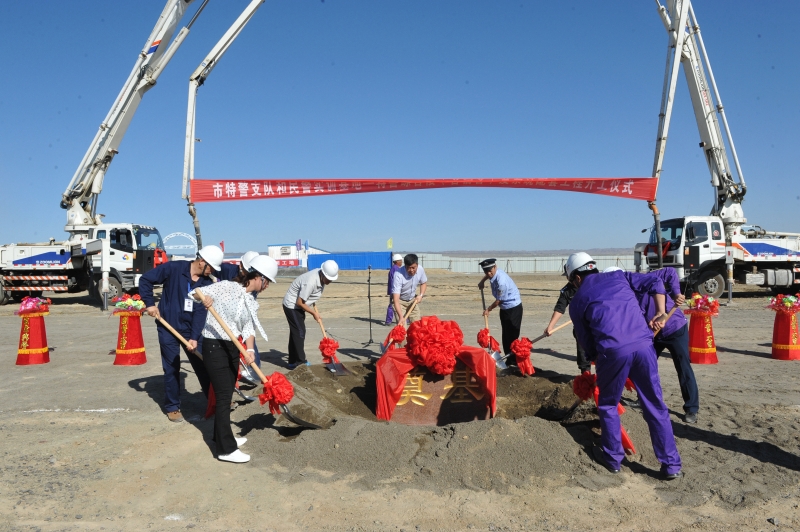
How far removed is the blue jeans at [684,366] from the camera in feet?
17.9

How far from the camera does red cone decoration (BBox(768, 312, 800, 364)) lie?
28.7ft

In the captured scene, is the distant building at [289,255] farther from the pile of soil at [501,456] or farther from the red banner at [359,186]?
the pile of soil at [501,456]

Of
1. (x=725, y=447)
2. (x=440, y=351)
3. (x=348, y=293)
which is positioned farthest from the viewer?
(x=348, y=293)

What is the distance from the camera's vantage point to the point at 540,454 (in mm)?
4398

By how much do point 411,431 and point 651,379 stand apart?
1954 mm

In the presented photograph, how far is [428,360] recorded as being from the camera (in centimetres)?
543

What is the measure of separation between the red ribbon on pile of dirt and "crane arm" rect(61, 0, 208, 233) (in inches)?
623

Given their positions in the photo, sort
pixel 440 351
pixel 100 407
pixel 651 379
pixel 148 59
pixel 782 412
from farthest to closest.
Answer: pixel 148 59 < pixel 100 407 < pixel 782 412 < pixel 440 351 < pixel 651 379

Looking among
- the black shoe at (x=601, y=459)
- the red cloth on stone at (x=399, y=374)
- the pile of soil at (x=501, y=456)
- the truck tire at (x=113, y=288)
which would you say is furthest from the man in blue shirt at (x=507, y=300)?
the truck tire at (x=113, y=288)

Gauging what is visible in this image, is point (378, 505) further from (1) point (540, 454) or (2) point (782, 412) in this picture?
(2) point (782, 412)

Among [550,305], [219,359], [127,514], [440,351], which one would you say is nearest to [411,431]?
[440,351]

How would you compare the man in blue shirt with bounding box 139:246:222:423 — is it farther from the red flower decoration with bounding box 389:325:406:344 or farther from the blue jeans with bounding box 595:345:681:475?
the blue jeans with bounding box 595:345:681:475

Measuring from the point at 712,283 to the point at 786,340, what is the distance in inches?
404

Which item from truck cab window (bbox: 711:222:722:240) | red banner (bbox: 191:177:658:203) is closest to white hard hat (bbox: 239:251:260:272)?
red banner (bbox: 191:177:658:203)
